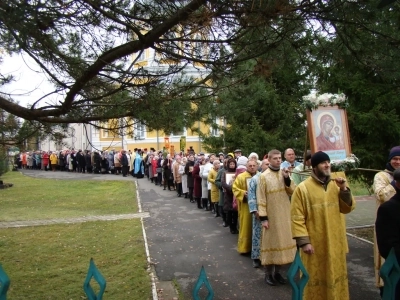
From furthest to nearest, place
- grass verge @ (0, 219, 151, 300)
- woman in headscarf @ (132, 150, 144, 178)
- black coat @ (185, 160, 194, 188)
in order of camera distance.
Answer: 1. woman in headscarf @ (132, 150, 144, 178)
2. black coat @ (185, 160, 194, 188)
3. grass verge @ (0, 219, 151, 300)

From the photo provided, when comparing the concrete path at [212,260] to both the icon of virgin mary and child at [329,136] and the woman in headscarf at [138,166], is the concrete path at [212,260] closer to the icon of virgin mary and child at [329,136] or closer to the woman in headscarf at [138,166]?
the icon of virgin mary and child at [329,136]

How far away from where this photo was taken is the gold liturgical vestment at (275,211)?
234 inches

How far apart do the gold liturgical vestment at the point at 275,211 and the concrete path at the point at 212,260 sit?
549 mm

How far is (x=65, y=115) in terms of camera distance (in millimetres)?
5086

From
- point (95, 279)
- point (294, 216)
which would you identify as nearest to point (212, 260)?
point (294, 216)

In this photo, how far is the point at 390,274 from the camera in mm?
2178

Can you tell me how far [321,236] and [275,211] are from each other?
170cm

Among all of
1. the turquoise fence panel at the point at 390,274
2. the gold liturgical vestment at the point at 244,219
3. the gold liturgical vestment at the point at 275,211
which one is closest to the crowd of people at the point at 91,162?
the gold liturgical vestment at the point at 244,219

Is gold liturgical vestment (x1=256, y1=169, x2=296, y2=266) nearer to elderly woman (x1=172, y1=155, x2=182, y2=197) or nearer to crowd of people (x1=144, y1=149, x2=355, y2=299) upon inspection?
crowd of people (x1=144, y1=149, x2=355, y2=299)

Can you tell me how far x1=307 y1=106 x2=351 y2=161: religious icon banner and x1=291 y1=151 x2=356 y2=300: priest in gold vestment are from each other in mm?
377

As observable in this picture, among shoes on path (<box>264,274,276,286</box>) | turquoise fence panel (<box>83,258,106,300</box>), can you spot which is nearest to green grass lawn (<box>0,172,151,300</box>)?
shoes on path (<box>264,274,276,286</box>)

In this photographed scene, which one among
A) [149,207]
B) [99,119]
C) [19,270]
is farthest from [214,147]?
[99,119]

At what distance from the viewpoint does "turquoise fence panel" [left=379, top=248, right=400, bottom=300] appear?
2.15 m

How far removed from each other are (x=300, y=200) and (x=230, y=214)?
18.1 ft
